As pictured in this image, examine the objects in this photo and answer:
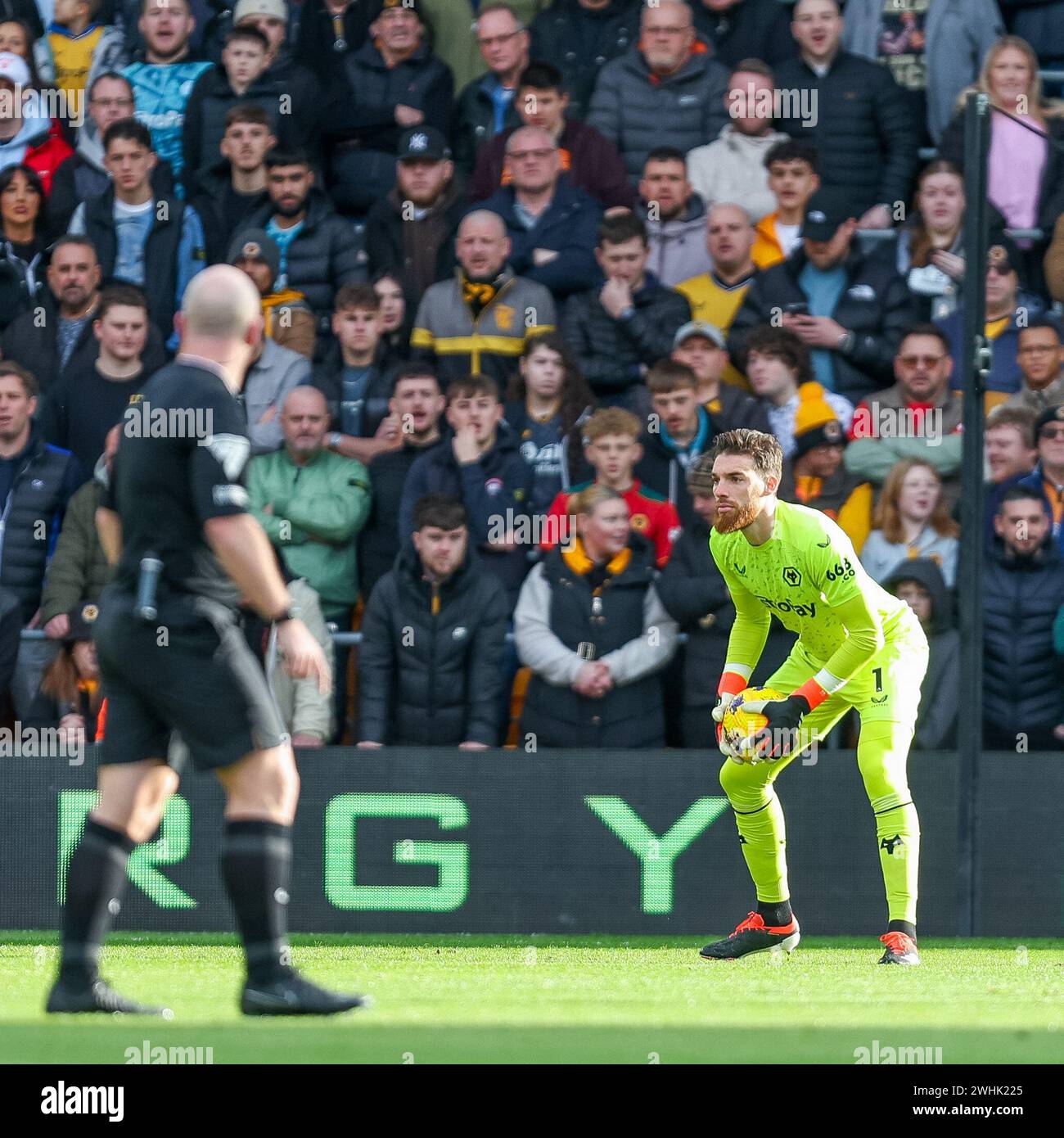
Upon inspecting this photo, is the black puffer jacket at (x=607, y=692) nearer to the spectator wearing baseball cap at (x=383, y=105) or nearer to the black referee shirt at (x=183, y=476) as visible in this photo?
the spectator wearing baseball cap at (x=383, y=105)

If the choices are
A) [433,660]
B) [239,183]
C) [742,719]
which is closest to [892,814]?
[742,719]

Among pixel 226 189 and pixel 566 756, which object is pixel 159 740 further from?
pixel 226 189

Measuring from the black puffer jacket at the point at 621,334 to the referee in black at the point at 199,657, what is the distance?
5.52 meters

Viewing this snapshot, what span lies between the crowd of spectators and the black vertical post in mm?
251

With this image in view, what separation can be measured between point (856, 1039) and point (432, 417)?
6.04 meters

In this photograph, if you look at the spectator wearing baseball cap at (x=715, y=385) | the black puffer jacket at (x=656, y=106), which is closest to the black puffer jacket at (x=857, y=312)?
the spectator wearing baseball cap at (x=715, y=385)

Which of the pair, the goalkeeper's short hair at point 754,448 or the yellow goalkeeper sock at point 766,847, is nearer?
the goalkeeper's short hair at point 754,448

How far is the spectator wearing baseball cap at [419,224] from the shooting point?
1170 cm

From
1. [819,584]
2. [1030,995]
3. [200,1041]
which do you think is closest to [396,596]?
[819,584]

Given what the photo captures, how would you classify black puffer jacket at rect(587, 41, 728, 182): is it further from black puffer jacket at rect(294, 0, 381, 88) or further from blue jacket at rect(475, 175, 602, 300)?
black puffer jacket at rect(294, 0, 381, 88)

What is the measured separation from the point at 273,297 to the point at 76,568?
6.69ft

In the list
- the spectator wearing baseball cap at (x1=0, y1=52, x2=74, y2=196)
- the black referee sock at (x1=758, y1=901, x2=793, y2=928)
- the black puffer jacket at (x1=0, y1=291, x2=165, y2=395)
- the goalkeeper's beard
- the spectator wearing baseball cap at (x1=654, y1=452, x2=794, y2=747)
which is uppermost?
the spectator wearing baseball cap at (x1=0, y1=52, x2=74, y2=196)

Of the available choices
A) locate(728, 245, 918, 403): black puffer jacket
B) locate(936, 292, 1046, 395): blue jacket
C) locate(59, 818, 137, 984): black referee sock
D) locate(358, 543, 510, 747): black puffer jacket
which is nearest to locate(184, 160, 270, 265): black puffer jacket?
locate(358, 543, 510, 747): black puffer jacket

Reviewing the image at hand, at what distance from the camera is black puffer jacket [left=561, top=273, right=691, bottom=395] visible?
36.6 ft
